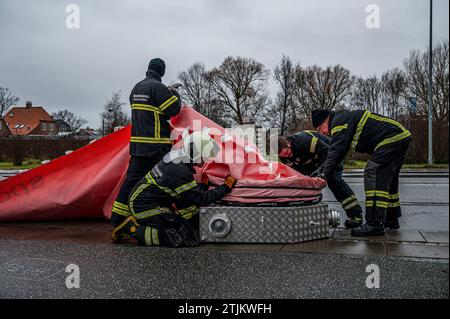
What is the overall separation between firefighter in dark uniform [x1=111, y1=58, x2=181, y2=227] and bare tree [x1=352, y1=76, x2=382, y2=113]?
3861 centimetres

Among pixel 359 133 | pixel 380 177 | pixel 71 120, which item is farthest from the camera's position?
pixel 71 120

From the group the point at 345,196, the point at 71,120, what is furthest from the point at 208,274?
the point at 71,120

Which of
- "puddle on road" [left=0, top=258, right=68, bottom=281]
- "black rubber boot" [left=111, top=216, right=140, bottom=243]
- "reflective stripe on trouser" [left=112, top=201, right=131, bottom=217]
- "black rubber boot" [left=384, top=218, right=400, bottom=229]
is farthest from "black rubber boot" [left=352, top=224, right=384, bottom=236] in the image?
"puddle on road" [left=0, top=258, right=68, bottom=281]

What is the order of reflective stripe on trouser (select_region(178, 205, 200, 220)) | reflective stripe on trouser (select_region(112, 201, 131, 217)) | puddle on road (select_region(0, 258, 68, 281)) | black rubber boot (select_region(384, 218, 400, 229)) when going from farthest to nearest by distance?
black rubber boot (select_region(384, 218, 400, 229)) < reflective stripe on trouser (select_region(112, 201, 131, 217)) < reflective stripe on trouser (select_region(178, 205, 200, 220)) < puddle on road (select_region(0, 258, 68, 281))

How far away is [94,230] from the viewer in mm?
5309

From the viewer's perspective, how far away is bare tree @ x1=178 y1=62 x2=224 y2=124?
42553 mm

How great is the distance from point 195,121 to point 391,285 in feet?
11.0

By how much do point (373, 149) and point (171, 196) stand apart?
2.23 metres

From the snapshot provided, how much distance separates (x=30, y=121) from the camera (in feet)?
266

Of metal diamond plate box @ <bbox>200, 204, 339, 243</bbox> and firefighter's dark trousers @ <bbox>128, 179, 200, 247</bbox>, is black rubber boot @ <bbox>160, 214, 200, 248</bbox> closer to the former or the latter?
firefighter's dark trousers @ <bbox>128, 179, 200, 247</bbox>

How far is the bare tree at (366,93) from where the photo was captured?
4094 cm

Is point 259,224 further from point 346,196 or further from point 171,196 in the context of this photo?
point 346,196

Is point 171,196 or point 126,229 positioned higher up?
point 171,196
